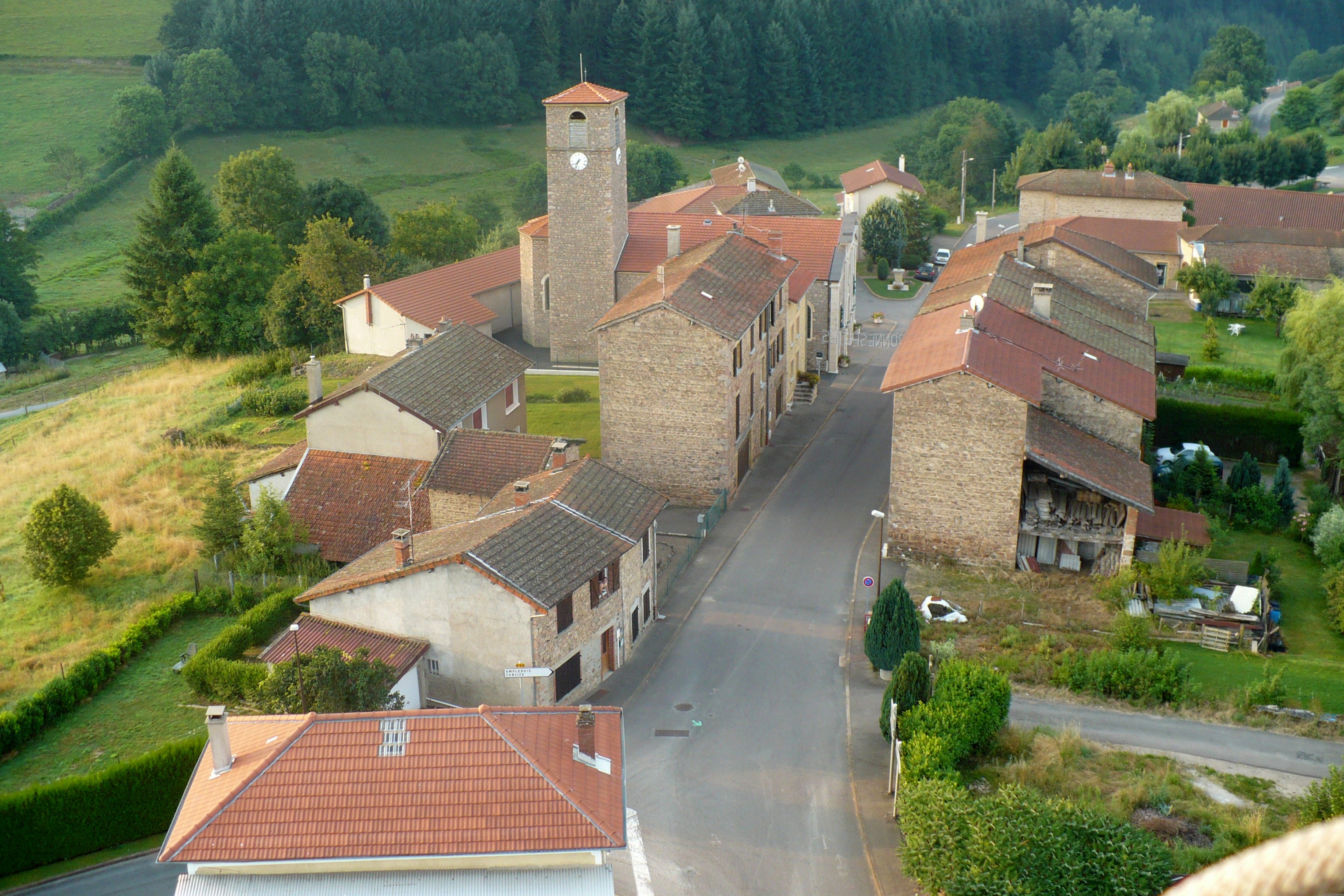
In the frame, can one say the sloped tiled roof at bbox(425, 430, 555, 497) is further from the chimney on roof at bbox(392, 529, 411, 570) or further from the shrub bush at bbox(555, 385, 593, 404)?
the shrub bush at bbox(555, 385, 593, 404)

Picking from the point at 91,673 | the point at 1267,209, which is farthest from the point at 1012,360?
the point at 1267,209

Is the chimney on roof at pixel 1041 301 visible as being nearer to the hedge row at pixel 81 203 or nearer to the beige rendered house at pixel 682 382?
the beige rendered house at pixel 682 382

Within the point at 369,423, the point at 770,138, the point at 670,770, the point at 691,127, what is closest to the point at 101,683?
the point at 369,423

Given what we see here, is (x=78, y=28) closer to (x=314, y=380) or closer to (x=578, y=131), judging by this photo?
(x=578, y=131)

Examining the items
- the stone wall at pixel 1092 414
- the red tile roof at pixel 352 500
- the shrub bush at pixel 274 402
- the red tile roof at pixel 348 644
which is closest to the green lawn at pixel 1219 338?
the stone wall at pixel 1092 414

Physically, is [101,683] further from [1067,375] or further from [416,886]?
[1067,375]

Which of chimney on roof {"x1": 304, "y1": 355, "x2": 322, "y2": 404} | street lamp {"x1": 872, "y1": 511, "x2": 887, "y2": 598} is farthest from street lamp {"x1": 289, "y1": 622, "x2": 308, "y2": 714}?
street lamp {"x1": 872, "y1": 511, "x2": 887, "y2": 598}
